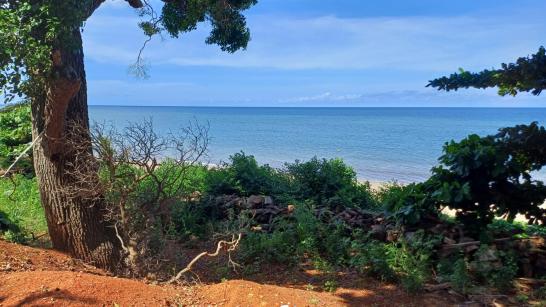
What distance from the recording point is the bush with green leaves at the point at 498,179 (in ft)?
18.2

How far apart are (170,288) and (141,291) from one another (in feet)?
1.30

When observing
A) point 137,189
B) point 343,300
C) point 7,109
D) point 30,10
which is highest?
point 30,10

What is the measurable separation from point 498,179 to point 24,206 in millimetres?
7172

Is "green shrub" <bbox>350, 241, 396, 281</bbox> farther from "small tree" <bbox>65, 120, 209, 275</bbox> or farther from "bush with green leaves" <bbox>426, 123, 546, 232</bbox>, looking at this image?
"small tree" <bbox>65, 120, 209, 275</bbox>

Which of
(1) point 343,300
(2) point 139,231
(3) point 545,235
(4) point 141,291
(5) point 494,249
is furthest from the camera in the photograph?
(3) point 545,235

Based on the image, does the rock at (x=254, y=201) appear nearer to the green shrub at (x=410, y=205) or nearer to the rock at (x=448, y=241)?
the green shrub at (x=410, y=205)

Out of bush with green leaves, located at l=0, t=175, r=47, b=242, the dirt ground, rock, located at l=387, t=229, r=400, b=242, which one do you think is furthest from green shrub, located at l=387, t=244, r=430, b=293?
bush with green leaves, located at l=0, t=175, r=47, b=242

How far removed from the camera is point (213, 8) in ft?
25.0

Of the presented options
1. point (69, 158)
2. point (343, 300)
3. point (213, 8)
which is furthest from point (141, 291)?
point (213, 8)

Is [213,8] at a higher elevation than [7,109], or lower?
higher

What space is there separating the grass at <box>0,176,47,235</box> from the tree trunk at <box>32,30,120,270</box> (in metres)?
1.03

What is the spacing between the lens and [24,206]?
27.0 feet

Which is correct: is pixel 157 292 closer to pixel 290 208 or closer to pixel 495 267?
pixel 495 267

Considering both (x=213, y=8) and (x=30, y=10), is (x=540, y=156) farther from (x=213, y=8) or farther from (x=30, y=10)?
(x=30, y=10)
